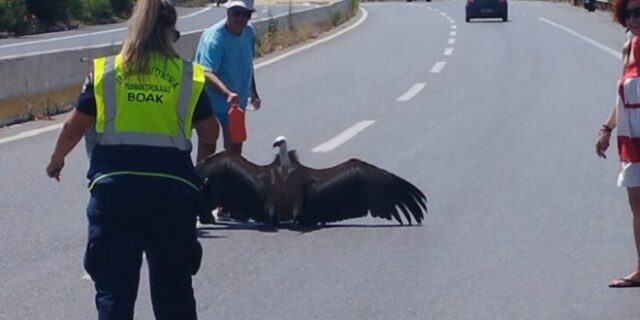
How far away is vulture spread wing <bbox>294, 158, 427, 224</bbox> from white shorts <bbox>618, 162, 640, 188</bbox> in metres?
2.22

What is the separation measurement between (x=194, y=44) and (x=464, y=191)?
13.0 meters

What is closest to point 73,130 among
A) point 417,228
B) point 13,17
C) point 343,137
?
point 417,228

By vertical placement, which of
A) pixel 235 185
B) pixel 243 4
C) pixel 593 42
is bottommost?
pixel 593 42

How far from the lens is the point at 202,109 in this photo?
5.16 metres

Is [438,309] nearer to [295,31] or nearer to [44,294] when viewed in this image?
[44,294]

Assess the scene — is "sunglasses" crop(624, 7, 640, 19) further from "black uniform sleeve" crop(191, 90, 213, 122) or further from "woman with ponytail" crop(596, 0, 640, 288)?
"black uniform sleeve" crop(191, 90, 213, 122)

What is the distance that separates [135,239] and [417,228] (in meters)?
5.05

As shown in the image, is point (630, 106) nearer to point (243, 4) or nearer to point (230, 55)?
point (243, 4)

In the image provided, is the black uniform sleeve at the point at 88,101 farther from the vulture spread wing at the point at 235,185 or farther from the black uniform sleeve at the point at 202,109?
the vulture spread wing at the point at 235,185

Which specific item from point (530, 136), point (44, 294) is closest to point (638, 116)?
point (44, 294)

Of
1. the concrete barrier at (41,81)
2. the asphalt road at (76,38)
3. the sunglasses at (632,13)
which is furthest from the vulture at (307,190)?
the asphalt road at (76,38)

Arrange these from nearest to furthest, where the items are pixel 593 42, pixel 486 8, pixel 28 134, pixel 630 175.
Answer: pixel 630 175
pixel 28 134
pixel 593 42
pixel 486 8

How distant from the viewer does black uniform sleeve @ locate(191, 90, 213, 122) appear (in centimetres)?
514

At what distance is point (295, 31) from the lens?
33688 mm
